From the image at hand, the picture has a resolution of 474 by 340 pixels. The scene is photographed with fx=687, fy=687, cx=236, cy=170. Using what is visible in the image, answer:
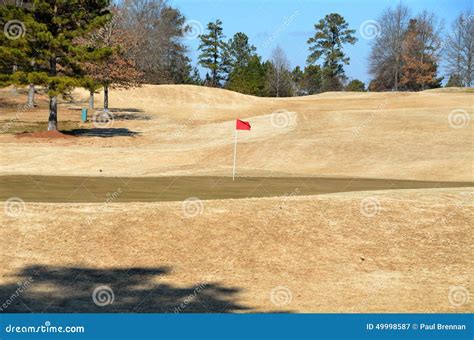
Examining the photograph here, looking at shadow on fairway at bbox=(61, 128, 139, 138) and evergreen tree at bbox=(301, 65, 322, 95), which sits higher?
evergreen tree at bbox=(301, 65, 322, 95)

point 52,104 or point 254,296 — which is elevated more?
point 52,104

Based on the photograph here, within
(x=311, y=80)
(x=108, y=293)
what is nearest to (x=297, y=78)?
(x=311, y=80)

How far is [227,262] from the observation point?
53.8 ft

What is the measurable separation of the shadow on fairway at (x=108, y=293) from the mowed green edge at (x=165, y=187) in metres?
5.31

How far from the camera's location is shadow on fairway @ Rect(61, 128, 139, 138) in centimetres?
5455

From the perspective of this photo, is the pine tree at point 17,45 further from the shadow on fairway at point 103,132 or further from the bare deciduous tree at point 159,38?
the bare deciduous tree at point 159,38

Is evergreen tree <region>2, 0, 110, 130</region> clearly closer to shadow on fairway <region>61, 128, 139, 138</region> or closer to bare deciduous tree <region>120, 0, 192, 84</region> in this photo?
shadow on fairway <region>61, 128, 139, 138</region>

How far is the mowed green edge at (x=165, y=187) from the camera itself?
70.2 ft

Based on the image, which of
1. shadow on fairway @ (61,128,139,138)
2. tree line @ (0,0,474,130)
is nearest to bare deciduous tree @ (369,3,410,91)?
tree line @ (0,0,474,130)

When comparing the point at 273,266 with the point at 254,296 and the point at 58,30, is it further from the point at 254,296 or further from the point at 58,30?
the point at 58,30

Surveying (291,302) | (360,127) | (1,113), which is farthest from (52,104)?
(291,302)

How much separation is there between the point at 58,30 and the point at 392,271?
4008 centimetres

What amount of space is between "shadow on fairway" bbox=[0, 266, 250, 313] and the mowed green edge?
5311 millimetres

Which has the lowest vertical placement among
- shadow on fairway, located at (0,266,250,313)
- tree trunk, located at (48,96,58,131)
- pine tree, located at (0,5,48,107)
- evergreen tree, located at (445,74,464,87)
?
shadow on fairway, located at (0,266,250,313)
